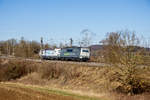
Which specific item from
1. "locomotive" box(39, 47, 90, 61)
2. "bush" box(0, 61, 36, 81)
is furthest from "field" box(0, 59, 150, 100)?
"locomotive" box(39, 47, 90, 61)

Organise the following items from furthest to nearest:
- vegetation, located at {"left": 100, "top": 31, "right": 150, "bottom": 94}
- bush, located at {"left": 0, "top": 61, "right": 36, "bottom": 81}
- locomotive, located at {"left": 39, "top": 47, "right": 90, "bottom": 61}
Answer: locomotive, located at {"left": 39, "top": 47, "right": 90, "bottom": 61}
bush, located at {"left": 0, "top": 61, "right": 36, "bottom": 81}
vegetation, located at {"left": 100, "top": 31, "right": 150, "bottom": 94}

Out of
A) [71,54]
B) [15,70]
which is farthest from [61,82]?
[71,54]

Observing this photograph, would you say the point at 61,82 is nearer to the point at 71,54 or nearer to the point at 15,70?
the point at 15,70

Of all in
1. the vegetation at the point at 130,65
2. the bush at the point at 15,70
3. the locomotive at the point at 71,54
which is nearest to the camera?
the vegetation at the point at 130,65

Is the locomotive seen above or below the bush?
above

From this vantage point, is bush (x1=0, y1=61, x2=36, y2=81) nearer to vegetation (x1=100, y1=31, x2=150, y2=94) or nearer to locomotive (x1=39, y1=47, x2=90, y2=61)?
locomotive (x1=39, y1=47, x2=90, y2=61)

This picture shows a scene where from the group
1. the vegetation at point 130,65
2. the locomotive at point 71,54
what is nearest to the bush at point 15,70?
the locomotive at point 71,54

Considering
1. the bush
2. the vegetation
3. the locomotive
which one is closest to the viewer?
the vegetation

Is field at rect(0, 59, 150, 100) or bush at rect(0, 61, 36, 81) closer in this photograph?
field at rect(0, 59, 150, 100)

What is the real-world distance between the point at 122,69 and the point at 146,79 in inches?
114

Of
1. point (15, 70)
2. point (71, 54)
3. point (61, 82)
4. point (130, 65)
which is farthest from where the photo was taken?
point (71, 54)

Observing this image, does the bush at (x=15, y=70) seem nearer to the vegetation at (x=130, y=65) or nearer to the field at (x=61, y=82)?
the field at (x=61, y=82)

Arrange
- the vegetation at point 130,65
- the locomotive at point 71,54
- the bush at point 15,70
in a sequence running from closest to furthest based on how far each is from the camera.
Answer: the vegetation at point 130,65 < the bush at point 15,70 < the locomotive at point 71,54

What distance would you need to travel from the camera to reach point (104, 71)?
31516mm
